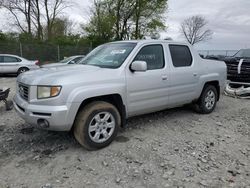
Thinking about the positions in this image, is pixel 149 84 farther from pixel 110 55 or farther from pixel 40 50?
pixel 40 50

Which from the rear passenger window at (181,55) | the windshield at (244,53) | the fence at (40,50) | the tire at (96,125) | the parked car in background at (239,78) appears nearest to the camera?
the tire at (96,125)

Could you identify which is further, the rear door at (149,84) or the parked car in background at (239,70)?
the parked car in background at (239,70)

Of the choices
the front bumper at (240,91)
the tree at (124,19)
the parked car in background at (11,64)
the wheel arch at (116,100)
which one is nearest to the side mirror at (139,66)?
the wheel arch at (116,100)

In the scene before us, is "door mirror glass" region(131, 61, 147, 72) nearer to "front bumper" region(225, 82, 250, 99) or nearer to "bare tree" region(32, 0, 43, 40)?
"front bumper" region(225, 82, 250, 99)

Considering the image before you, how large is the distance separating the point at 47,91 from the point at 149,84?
6.03 feet

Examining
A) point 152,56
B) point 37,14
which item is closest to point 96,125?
point 152,56

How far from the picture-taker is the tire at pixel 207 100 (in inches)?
242

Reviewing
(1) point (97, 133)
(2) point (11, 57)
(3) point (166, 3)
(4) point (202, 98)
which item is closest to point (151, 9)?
(3) point (166, 3)

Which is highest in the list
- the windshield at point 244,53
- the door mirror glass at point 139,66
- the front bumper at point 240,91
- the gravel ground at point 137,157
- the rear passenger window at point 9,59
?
the windshield at point 244,53

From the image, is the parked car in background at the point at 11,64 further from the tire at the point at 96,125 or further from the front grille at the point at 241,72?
the tire at the point at 96,125

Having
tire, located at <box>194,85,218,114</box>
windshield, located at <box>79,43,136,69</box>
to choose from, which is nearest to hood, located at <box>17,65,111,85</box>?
windshield, located at <box>79,43,136,69</box>

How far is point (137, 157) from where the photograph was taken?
396 cm

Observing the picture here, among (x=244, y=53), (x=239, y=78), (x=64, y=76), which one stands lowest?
(x=239, y=78)

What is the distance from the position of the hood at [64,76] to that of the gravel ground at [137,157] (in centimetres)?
113
